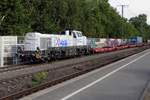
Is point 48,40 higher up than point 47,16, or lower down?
lower down

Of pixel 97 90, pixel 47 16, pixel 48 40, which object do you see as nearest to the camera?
pixel 97 90

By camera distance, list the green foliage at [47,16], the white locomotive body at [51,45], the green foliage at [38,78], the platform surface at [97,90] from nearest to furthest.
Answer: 1. the platform surface at [97,90]
2. the green foliage at [38,78]
3. the white locomotive body at [51,45]
4. the green foliage at [47,16]

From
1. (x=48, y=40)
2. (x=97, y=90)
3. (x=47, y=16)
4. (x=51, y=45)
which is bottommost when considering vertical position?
(x=97, y=90)

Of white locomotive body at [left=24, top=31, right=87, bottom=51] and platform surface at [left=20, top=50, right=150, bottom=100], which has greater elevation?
white locomotive body at [left=24, top=31, right=87, bottom=51]

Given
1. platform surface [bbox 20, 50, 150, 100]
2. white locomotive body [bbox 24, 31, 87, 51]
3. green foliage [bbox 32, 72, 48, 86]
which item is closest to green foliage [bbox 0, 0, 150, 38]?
white locomotive body [bbox 24, 31, 87, 51]

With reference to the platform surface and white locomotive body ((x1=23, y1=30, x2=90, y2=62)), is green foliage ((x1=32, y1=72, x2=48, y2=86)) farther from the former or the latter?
white locomotive body ((x1=23, y1=30, x2=90, y2=62))

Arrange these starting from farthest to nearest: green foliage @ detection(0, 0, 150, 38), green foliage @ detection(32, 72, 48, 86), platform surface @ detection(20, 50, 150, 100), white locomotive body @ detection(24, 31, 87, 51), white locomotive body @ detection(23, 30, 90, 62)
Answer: green foliage @ detection(0, 0, 150, 38)
white locomotive body @ detection(24, 31, 87, 51)
white locomotive body @ detection(23, 30, 90, 62)
green foliage @ detection(32, 72, 48, 86)
platform surface @ detection(20, 50, 150, 100)

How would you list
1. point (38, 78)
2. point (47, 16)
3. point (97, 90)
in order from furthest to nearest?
point (47, 16) < point (38, 78) < point (97, 90)

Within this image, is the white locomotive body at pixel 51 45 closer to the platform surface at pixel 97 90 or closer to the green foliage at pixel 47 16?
the green foliage at pixel 47 16

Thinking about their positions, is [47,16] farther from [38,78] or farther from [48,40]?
[38,78]

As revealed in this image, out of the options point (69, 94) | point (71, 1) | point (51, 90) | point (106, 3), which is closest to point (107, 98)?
point (69, 94)

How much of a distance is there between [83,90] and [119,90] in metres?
1.46

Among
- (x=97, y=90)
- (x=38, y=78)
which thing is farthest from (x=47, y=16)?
(x=97, y=90)

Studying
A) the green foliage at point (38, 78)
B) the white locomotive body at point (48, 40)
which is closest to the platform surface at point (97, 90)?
the green foliage at point (38, 78)
